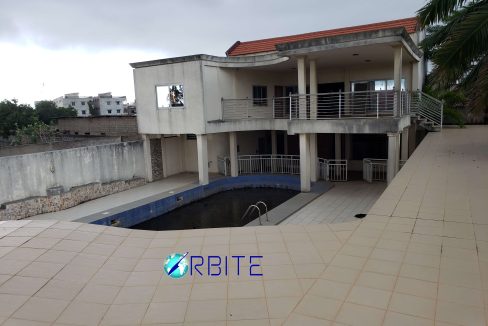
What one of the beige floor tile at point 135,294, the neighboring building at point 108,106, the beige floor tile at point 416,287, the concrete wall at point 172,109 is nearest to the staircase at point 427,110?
the concrete wall at point 172,109

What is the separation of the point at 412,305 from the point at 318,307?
0.87 metres

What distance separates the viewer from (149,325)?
3719mm

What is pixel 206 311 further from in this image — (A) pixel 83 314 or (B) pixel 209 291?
(A) pixel 83 314

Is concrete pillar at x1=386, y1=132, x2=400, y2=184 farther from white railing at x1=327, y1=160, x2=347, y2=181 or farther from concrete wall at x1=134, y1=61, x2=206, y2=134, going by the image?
concrete wall at x1=134, y1=61, x2=206, y2=134

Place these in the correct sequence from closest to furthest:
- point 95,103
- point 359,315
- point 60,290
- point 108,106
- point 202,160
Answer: point 359,315, point 60,290, point 202,160, point 108,106, point 95,103

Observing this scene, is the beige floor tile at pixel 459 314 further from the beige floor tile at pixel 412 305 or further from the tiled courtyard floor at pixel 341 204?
the tiled courtyard floor at pixel 341 204

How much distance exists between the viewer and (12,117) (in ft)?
102

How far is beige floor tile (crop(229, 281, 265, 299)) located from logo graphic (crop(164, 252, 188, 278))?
2.56 feet

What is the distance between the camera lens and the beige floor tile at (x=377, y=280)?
386 centimetres

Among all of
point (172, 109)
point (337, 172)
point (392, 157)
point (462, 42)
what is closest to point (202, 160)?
point (172, 109)

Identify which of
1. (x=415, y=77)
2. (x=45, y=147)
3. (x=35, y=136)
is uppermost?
(x=415, y=77)

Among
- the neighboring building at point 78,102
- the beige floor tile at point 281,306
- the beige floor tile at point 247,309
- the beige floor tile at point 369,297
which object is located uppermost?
the neighboring building at point 78,102

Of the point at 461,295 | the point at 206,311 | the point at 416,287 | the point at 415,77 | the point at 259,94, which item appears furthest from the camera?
the point at 259,94

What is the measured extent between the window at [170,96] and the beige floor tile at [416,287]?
13511 mm
